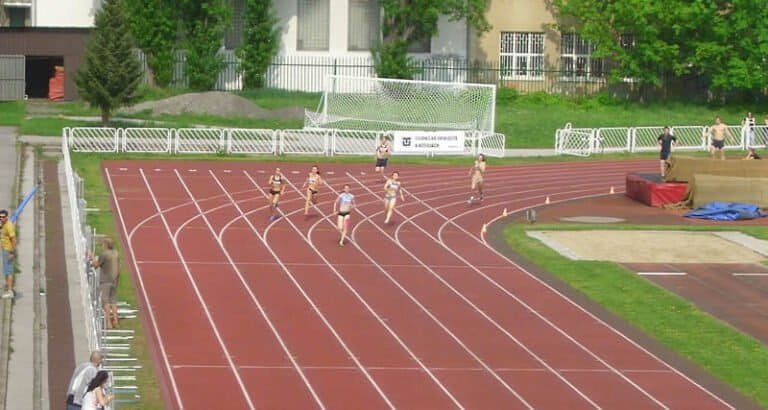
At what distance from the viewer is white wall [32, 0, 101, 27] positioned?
226 feet

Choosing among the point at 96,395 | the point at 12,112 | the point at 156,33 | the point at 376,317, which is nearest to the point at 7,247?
the point at 376,317

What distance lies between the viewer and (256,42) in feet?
226

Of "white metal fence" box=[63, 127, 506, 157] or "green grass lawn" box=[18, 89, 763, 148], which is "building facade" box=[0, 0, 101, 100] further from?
"white metal fence" box=[63, 127, 506, 157]

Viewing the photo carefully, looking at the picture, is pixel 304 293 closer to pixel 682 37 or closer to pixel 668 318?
pixel 668 318

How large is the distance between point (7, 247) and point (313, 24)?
43.5m

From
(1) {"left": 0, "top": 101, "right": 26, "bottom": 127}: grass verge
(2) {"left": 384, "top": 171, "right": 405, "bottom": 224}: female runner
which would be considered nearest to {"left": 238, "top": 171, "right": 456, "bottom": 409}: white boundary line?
(2) {"left": 384, "top": 171, "right": 405, "bottom": 224}: female runner

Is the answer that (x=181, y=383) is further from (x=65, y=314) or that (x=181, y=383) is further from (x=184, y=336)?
(x=65, y=314)

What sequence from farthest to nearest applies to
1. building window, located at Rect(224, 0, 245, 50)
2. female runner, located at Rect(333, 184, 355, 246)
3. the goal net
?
building window, located at Rect(224, 0, 245, 50), the goal net, female runner, located at Rect(333, 184, 355, 246)

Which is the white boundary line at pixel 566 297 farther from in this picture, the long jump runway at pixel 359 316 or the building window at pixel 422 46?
the building window at pixel 422 46

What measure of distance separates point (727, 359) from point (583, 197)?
819 inches

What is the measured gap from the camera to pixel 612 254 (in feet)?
123

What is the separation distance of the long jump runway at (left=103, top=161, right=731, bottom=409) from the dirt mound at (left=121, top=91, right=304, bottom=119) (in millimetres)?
17409

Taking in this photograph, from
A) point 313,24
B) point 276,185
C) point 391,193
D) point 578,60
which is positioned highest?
point 313,24

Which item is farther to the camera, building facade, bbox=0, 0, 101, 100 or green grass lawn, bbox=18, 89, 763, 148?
building facade, bbox=0, 0, 101, 100
